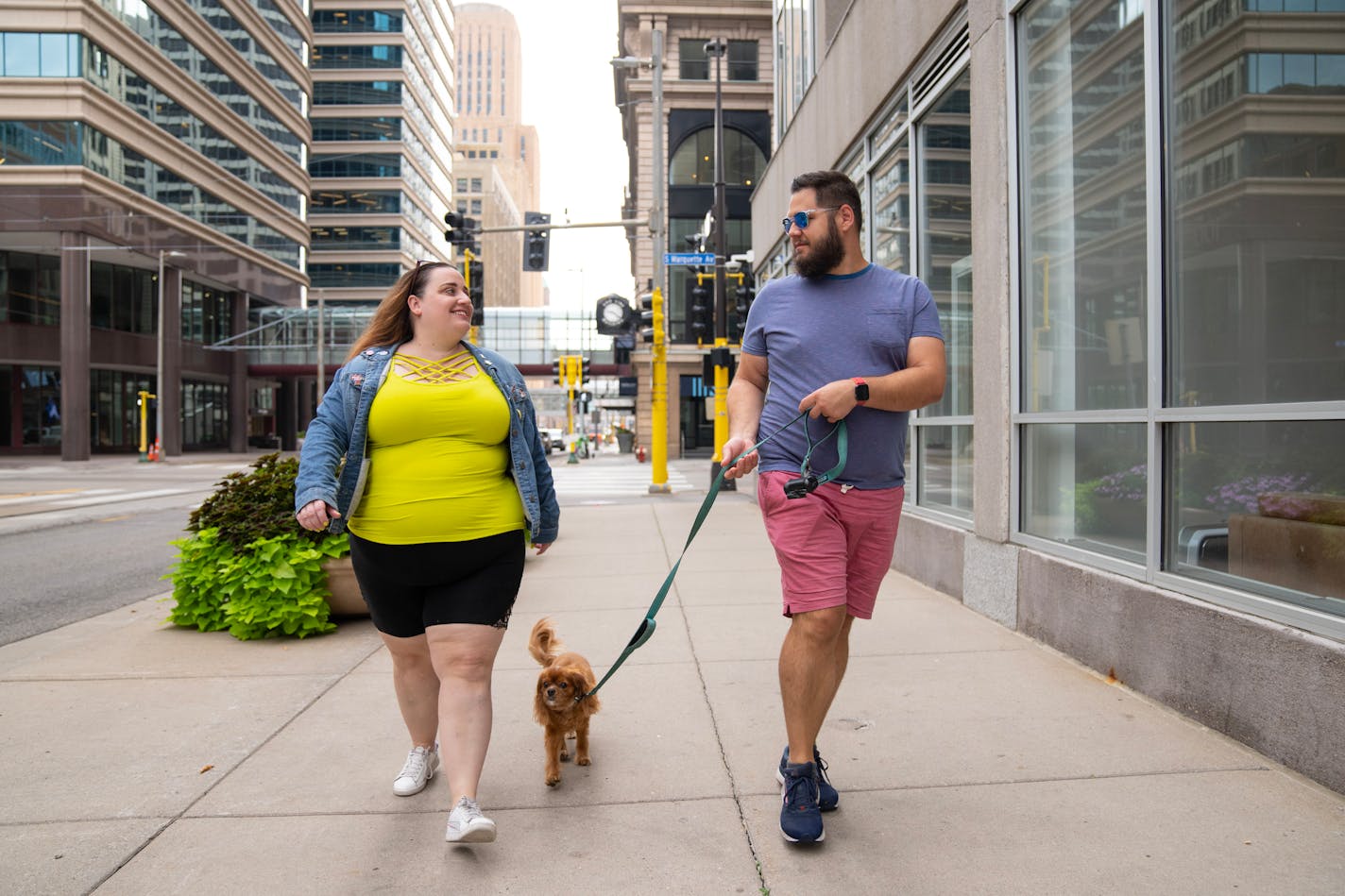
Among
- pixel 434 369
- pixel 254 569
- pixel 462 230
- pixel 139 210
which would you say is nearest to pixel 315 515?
pixel 434 369

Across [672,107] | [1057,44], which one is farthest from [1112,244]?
[672,107]

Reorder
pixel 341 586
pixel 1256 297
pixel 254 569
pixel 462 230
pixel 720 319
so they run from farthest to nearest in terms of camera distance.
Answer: pixel 720 319 → pixel 462 230 → pixel 341 586 → pixel 254 569 → pixel 1256 297

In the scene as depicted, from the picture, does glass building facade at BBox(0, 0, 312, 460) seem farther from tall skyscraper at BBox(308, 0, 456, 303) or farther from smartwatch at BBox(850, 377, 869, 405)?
smartwatch at BBox(850, 377, 869, 405)

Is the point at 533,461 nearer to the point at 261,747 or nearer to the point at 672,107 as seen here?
the point at 261,747

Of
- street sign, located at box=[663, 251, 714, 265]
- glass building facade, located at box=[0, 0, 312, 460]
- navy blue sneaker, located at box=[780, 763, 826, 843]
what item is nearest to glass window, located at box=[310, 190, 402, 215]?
glass building facade, located at box=[0, 0, 312, 460]

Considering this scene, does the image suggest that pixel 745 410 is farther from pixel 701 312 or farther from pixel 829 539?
pixel 701 312

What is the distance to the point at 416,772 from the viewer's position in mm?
3543

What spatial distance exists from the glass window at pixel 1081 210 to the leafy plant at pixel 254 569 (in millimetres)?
4506

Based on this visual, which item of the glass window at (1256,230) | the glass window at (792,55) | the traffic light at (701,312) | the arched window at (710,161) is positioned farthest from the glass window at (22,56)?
the glass window at (1256,230)

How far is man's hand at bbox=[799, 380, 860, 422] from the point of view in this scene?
3000 mm

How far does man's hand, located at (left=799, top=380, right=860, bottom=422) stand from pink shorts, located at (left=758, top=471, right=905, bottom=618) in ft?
0.88

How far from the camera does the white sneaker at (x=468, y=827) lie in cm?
290

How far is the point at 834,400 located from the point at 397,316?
1507mm

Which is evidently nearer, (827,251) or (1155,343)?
(827,251)
